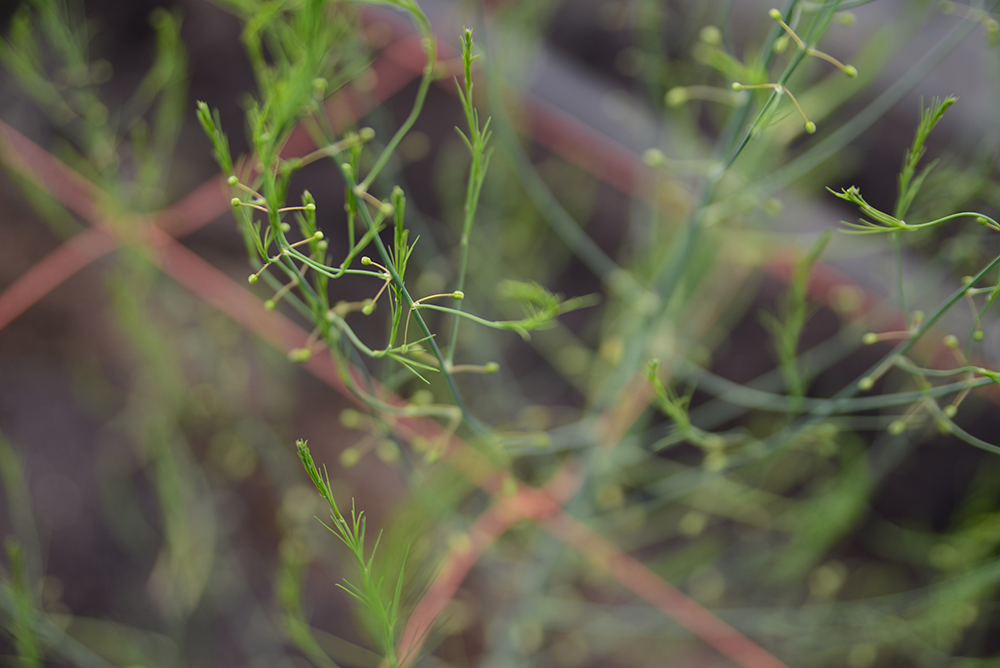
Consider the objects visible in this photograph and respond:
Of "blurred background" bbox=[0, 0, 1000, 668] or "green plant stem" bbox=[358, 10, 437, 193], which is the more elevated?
"green plant stem" bbox=[358, 10, 437, 193]

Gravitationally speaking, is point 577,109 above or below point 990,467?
above

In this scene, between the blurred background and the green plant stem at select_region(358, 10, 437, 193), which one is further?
the blurred background

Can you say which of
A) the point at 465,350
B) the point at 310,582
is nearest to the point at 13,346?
→ the point at 310,582

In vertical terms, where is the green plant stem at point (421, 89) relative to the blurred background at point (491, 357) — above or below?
above

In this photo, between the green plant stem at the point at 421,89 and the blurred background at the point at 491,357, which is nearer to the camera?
the green plant stem at the point at 421,89

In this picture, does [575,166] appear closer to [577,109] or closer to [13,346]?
[577,109]

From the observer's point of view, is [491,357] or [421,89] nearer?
[421,89]

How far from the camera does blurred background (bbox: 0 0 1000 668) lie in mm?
582

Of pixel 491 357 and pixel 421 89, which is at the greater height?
pixel 421 89

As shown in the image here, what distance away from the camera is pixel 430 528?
56 cm

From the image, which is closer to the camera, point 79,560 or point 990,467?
point 990,467

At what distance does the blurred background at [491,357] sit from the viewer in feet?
1.91

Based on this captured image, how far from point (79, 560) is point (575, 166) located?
71cm

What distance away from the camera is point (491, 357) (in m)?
0.59
